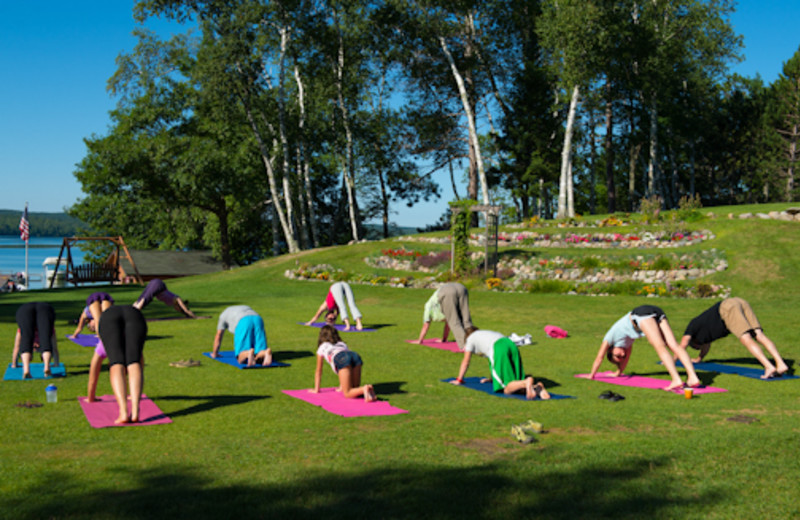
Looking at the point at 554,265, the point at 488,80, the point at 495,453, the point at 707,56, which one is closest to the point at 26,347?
the point at 495,453

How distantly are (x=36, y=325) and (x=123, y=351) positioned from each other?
4.04 m

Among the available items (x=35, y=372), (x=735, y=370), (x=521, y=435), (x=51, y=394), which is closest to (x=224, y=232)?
(x=35, y=372)

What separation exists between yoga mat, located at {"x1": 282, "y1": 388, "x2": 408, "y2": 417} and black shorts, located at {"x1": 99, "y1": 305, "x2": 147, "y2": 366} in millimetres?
2442

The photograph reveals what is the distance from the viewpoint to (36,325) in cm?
1090

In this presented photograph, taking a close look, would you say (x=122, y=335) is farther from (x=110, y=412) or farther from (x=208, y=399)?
(x=208, y=399)

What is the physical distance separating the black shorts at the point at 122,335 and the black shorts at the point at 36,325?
362cm

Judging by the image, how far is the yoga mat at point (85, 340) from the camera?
49.0ft

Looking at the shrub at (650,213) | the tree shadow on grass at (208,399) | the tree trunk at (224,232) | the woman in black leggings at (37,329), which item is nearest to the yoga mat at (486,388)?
the tree shadow on grass at (208,399)

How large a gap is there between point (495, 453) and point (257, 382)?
17.4 ft

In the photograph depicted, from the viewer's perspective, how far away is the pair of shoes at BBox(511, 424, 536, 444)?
686cm

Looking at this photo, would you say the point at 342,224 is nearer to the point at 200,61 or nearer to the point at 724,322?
the point at 200,61

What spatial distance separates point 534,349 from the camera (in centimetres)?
1487

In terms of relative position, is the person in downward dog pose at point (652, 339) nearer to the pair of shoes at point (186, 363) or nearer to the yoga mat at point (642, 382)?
the yoga mat at point (642, 382)

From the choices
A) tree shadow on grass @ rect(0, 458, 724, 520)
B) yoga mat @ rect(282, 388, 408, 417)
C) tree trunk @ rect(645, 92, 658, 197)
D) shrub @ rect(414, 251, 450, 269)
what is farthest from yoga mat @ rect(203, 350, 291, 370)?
tree trunk @ rect(645, 92, 658, 197)
